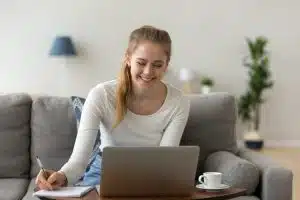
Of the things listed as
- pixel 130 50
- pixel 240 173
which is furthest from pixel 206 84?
pixel 130 50

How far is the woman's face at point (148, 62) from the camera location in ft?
6.70

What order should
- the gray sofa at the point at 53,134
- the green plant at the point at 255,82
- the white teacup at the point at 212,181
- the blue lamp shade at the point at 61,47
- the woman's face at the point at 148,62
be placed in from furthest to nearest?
1. the green plant at the point at 255,82
2. the blue lamp shade at the point at 61,47
3. the gray sofa at the point at 53,134
4. the woman's face at the point at 148,62
5. the white teacup at the point at 212,181

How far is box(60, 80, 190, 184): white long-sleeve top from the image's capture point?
2.14 meters

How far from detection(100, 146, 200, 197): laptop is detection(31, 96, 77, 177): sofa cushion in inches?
42.0

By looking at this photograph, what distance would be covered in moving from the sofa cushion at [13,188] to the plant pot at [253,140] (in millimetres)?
3515

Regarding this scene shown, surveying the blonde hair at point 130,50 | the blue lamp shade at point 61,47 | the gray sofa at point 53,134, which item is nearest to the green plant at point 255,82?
the blue lamp shade at point 61,47

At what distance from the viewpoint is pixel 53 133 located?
8.80 feet

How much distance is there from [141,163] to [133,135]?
60 centimetres

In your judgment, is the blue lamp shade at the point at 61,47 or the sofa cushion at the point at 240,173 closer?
the sofa cushion at the point at 240,173

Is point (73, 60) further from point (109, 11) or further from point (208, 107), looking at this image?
point (208, 107)

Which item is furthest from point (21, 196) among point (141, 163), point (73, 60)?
point (73, 60)

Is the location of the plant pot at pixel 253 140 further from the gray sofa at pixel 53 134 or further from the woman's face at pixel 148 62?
the woman's face at pixel 148 62

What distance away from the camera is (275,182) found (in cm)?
227

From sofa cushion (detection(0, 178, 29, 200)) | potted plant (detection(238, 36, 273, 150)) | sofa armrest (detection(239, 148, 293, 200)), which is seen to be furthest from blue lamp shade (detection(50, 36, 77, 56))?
sofa armrest (detection(239, 148, 293, 200))
